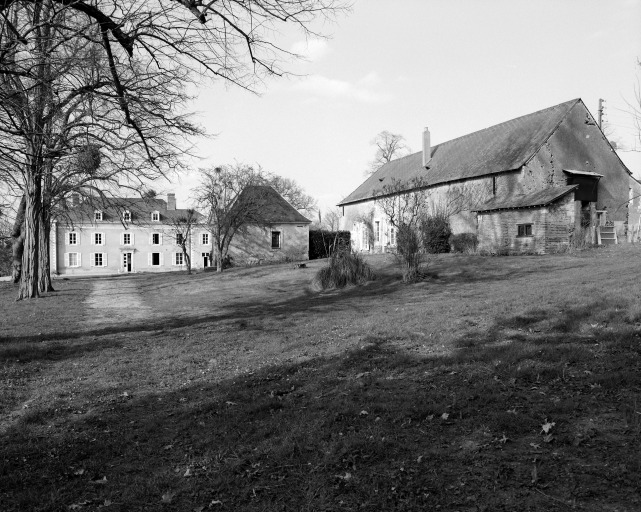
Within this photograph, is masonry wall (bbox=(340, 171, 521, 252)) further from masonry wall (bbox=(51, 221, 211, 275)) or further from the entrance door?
the entrance door

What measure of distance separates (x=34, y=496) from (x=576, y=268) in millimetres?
15753

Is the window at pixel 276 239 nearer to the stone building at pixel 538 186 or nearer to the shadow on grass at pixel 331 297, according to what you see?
the stone building at pixel 538 186

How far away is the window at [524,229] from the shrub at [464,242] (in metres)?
2.97

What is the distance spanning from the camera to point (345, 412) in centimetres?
484

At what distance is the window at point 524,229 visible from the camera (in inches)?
918

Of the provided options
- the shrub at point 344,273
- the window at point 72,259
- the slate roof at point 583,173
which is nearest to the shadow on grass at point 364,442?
the shrub at point 344,273

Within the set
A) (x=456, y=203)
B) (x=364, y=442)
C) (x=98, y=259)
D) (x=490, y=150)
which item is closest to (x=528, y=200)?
(x=456, y=203)

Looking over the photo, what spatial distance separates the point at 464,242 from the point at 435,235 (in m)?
1.64

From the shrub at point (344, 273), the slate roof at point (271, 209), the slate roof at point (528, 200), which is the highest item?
the slate roof at point (271, 209)

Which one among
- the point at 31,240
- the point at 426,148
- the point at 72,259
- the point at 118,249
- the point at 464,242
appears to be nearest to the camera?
the point at 31,240

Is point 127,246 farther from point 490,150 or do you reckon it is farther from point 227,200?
point 490,150

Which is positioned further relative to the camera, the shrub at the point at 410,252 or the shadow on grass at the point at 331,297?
the shrub at the point at 410,252

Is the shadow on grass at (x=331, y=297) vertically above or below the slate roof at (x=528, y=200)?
below

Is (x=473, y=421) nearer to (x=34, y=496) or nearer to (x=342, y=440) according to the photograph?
(x=342, y=440)
